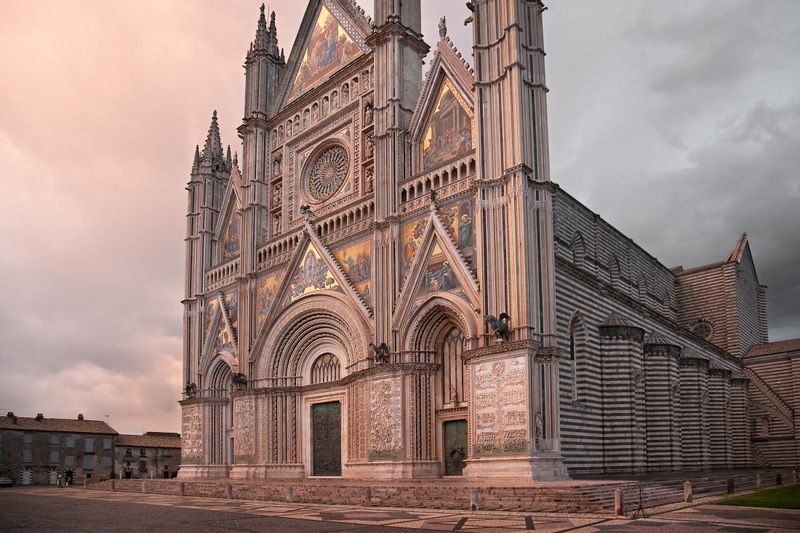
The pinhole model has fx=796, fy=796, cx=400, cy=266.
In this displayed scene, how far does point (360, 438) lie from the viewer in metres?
31.1

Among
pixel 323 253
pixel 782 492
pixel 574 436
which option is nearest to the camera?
pixel 782 492

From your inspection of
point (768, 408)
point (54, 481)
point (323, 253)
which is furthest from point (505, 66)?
point (54, 481)

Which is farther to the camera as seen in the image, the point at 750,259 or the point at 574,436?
the point at 750,259

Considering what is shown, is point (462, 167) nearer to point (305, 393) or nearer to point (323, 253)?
point (323, 253)

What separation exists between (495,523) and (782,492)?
1170 centimetres

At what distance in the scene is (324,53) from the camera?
3859 centimetres

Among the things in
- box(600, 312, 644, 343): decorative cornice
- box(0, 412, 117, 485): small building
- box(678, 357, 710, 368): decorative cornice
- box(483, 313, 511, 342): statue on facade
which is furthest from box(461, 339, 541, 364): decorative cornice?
box(0, 412, 117, 485): small building

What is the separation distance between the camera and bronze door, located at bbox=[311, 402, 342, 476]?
110ft

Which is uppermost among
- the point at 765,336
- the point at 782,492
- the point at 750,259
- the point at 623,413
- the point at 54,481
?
the point at 750,259

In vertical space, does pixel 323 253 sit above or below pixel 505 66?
below

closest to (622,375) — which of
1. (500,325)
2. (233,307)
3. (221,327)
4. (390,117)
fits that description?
(500,325)

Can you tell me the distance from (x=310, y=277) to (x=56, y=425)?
137ft

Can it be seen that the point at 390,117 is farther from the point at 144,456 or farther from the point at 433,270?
the point at 144,456

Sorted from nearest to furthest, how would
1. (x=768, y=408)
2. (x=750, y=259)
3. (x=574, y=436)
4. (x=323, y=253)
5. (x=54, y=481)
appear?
(x=574, y=436) → (x=323, y=253) → (x=768, y=408) → (x=750, y=259) → (x=54, y=481)
